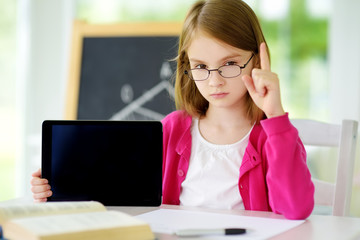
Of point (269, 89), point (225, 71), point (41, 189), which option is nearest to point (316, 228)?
point (269, 89)

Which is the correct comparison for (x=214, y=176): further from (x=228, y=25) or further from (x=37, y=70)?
(x=37, y=70)

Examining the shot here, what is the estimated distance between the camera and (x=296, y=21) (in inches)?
120

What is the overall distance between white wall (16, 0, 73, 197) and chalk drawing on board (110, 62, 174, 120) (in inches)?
25.7

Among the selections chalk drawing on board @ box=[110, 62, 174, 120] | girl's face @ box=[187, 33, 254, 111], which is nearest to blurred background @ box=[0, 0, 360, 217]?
chalk drawing on board @ box=[110, 62, 174, 120]

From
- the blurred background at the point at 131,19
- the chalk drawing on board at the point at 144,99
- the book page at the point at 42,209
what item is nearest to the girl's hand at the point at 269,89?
the book page at the point at 42,209

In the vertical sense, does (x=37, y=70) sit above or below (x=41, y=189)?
above

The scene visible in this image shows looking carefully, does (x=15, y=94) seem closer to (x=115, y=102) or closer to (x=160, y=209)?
(x=115, y=102)

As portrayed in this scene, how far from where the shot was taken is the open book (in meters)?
0.72

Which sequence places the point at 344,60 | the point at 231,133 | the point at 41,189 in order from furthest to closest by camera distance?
1. the point at 344,60
2. the point at 231,133
3. the point at 41,189

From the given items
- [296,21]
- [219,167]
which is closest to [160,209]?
[219,167]

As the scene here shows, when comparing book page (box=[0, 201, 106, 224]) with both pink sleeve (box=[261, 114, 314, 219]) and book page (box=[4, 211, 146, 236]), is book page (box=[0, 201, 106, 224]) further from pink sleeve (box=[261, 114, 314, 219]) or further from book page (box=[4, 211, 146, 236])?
pink sleeve (box=[261, 114, 314, 219])

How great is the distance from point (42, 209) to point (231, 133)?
0.62 metres

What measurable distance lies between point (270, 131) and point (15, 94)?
2416 mm

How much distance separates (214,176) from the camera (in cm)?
127
